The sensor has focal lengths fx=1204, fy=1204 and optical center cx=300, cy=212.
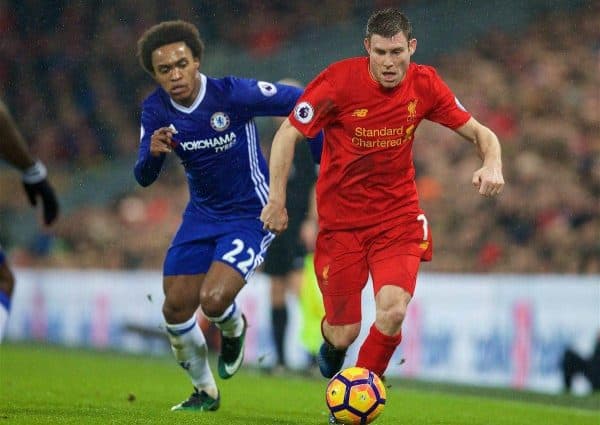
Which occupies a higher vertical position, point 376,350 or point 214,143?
point 214,143

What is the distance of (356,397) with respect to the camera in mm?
6000

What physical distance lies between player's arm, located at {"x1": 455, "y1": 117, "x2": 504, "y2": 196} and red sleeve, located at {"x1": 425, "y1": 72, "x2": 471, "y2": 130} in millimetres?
37

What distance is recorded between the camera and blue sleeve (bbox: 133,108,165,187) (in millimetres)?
7152

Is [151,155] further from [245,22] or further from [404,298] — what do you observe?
[245,22]

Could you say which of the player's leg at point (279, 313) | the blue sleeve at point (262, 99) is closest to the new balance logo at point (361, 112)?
the blue sleeve at point (262, 99)

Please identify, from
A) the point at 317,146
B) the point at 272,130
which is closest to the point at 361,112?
the point at 317,146

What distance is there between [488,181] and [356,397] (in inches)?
49.9

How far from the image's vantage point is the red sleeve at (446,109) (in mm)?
6562

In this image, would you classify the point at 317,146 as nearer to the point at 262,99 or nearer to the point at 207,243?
the point at 262,99

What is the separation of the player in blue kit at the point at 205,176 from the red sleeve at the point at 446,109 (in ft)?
3.87

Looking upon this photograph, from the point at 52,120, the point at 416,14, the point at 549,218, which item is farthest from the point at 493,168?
the point at 52,120

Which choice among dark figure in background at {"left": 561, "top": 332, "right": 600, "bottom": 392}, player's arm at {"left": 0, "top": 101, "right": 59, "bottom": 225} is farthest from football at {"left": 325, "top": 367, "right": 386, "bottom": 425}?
dark figure in background at {"left": 561, "top": 332, "right": 600, "bottom": 392}

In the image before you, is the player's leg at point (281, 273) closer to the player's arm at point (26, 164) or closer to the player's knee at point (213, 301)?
the player's knee at point (213, 301)

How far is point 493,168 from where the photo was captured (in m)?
6.15
